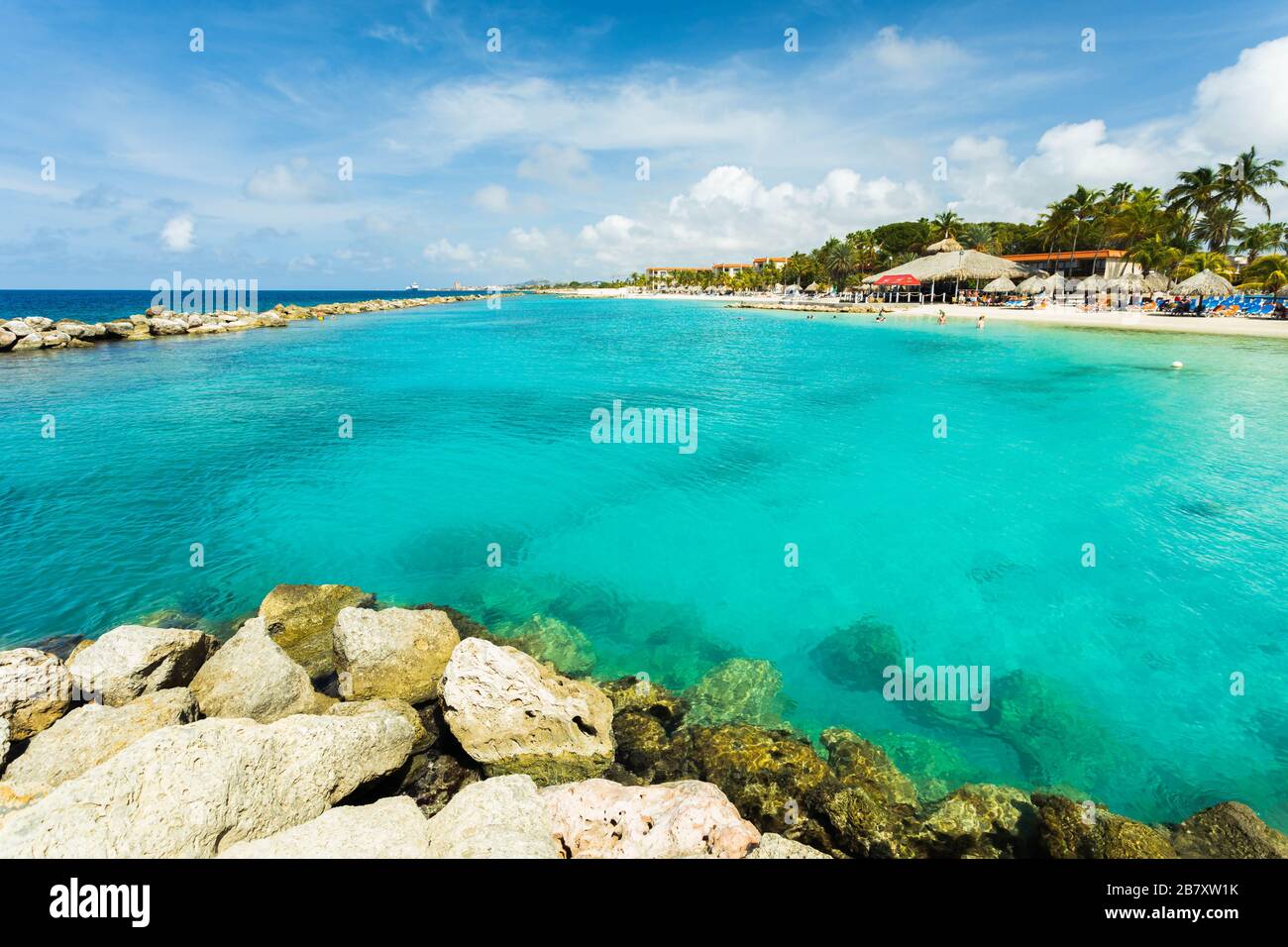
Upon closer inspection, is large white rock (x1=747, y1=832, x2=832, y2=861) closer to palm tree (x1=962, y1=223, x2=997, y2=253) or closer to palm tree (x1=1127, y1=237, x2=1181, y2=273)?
palm tree (x1=1127, y1=237, x2=1181, y2=273)

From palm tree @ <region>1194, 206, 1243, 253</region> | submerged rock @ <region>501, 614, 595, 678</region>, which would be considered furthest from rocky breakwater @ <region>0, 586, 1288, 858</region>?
palm tree @ <region>1194, 206, 1243, 253</region>

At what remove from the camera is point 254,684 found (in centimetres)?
796

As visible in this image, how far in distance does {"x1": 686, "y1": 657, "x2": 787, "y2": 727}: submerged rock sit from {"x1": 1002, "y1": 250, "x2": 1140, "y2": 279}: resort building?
A: 89.0 metres

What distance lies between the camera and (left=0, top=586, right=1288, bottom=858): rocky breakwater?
5.18m

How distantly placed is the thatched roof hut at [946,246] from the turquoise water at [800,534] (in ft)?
229

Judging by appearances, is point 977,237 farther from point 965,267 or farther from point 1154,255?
point 1154,255

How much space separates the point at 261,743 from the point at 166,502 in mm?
14545

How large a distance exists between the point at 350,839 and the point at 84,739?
4.17m

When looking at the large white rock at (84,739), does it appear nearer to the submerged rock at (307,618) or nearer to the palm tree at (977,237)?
the submerged rock at (307,618)

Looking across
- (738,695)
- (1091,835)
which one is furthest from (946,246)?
(1091,835)

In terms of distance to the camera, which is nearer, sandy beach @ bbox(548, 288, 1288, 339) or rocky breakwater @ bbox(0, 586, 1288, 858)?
rocky breakwater @ bbox(0, 586, 1288, 858)

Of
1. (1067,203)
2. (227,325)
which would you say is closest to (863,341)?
(1067,203)

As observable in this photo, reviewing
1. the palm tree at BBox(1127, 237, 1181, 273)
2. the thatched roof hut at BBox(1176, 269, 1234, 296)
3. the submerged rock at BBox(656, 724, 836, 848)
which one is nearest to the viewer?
the submerged rock at BBox(656, 724, 836, 848)
